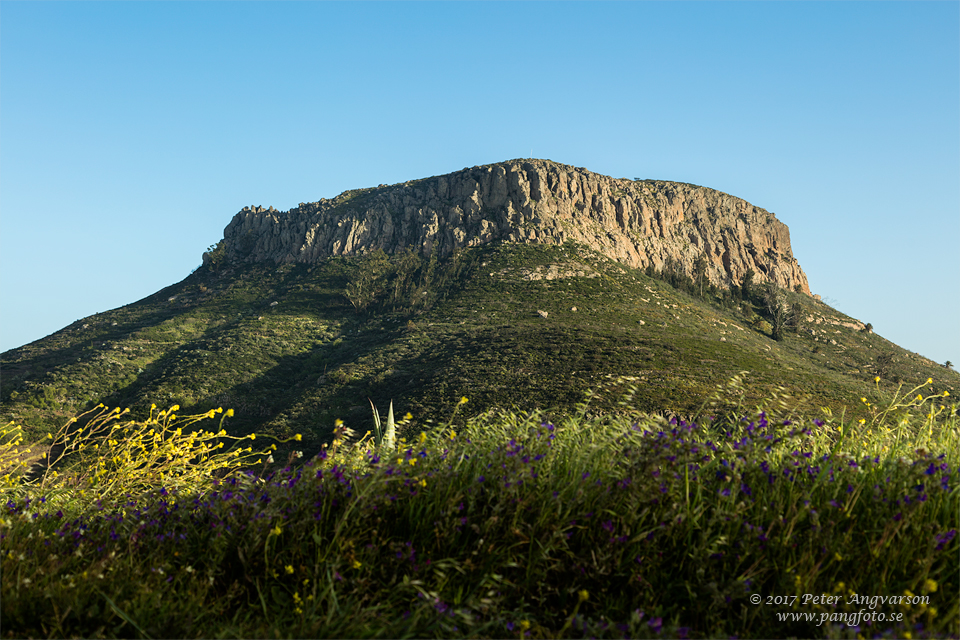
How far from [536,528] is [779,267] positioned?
99.3m

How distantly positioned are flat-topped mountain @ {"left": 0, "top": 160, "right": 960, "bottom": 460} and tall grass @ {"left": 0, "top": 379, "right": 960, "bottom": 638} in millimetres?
3784

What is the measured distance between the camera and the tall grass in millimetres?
2969

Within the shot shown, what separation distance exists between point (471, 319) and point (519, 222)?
1024 inches

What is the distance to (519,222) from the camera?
68938 mm

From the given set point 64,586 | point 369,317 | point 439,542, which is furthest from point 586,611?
point 369,317

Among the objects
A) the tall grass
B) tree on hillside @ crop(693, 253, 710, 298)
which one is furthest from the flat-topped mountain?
the tall grass

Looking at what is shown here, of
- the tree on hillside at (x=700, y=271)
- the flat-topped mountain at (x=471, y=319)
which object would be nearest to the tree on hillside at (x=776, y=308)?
the flat-topped mountain at (x=471, y=319)

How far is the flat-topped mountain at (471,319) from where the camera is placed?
30656mm

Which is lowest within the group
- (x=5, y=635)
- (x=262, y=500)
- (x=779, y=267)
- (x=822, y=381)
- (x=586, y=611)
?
(x=822, y=381)

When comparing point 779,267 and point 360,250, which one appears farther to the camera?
point 779,267

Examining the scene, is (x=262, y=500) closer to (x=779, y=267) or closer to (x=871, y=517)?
(x=871, y=517)

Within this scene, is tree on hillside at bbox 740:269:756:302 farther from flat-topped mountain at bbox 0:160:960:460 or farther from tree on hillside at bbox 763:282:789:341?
tree on hillside at bbox 763:282:789:341

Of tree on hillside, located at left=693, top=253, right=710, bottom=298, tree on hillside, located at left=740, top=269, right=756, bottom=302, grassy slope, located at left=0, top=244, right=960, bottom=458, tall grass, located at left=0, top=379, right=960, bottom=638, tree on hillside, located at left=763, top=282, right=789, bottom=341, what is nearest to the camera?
tall grass, located at left=0, top=379, right=960, bottom=638

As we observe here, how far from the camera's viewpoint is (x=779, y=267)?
89.2m
